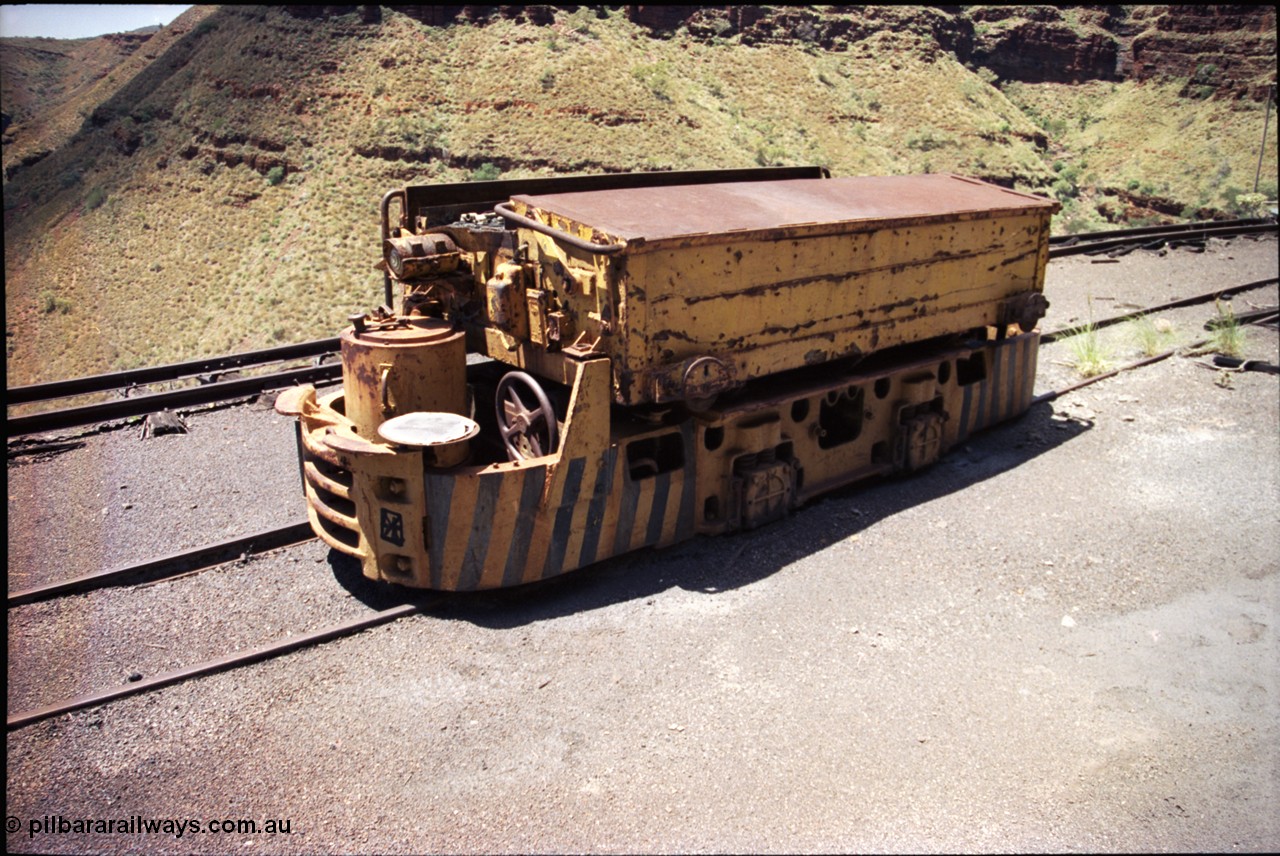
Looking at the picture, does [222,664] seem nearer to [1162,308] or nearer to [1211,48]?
[1162,308]

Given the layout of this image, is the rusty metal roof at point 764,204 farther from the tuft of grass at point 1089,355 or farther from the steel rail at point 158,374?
the steel rail at point 158,374

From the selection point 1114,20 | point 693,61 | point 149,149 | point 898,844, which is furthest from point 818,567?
point 1114,20

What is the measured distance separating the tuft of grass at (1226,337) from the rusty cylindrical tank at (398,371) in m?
9.76

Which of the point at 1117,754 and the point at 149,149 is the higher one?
the point at 149,149

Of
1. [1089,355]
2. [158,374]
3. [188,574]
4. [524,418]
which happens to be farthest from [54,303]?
[1089,355]

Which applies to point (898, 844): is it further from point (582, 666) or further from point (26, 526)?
point (26, 526)

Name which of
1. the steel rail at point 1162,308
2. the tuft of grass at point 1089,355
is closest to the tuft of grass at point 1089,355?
the tuft of grass at point 1089,355

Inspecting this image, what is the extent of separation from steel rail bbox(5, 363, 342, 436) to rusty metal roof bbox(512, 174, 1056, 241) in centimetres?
496

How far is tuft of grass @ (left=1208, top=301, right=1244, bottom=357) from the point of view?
11.8 metres

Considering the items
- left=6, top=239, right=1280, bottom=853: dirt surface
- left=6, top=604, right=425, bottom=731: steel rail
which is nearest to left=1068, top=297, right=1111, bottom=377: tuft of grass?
left=6, top=239, right=1280, bottom=853: dirt surface

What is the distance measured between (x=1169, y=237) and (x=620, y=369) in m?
19.0

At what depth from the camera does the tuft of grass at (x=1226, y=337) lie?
38.7 ft

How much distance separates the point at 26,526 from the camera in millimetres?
7230

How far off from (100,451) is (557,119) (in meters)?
30.3
